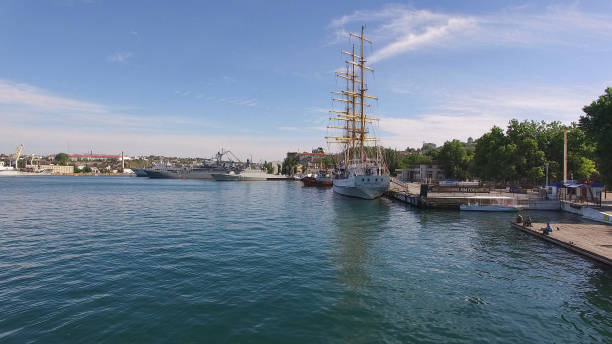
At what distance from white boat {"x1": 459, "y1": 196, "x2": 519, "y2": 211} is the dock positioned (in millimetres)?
11232

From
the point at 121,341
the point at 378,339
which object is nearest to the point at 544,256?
the point at 378,339

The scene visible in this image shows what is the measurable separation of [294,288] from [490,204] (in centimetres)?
3699

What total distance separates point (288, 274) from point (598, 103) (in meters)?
42.3

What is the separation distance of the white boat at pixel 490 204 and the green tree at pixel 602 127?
33.0 feet

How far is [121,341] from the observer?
9328 mm

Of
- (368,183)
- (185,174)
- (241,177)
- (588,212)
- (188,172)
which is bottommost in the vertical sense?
(588,212)

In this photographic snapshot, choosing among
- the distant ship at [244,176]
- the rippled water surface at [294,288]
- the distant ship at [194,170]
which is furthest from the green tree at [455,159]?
the distant ship at [194,170]

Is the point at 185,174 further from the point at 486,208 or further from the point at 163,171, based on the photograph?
the point at 486,208

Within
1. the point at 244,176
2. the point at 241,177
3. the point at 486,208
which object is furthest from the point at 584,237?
the point at 244,176

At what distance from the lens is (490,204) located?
133 ft

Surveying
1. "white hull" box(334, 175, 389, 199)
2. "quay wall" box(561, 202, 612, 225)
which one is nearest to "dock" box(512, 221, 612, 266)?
"quay wall" box(561, 202, 612, 225)

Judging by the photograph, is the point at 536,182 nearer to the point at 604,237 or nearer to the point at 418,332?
the point at 604,237

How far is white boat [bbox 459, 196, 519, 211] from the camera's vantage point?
3916 cm

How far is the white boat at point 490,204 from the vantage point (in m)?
39.2
